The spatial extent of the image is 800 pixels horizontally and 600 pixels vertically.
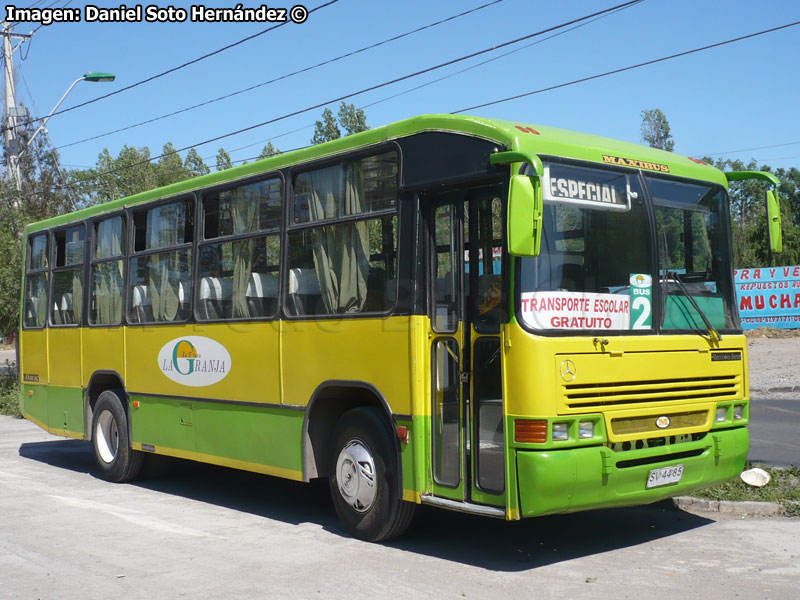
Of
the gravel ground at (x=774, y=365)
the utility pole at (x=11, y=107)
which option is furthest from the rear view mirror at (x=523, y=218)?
the utility pole at (x=11, y=107)

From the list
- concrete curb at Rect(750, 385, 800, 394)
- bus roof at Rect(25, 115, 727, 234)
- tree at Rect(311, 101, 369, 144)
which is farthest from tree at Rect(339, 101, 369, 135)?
bus roof at Rect(25, 115, 727, 234)

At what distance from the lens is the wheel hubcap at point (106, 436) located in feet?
40.3

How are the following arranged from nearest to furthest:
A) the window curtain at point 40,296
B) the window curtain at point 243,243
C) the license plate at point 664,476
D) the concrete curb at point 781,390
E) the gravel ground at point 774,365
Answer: the license plate at point 664,476 < the window curtain at point 243,243 < the window curtain at point 40,296 < the concrete curb at point 781,390 < the gravel ground at point 774,365

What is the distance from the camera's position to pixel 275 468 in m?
9.12

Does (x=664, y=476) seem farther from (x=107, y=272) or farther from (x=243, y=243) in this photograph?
(x=107, y=272)

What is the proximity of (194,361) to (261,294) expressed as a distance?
1.53m

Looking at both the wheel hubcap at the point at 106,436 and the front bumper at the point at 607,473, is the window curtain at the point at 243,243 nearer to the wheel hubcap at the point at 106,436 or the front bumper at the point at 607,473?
the wheel hubcap at the point at 106,436

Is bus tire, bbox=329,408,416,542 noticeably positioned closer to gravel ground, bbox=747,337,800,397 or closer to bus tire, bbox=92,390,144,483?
bus tire, bbox=92,390,144,483

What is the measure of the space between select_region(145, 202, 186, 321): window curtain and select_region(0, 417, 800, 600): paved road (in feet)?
7.26

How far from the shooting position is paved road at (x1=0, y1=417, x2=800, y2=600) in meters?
6.56

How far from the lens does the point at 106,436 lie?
1247 centimetres

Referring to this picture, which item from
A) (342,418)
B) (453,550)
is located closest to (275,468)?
(342,418)

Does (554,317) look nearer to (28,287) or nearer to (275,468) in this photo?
(275,468)

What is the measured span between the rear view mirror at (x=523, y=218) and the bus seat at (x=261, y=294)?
11.2 feet
